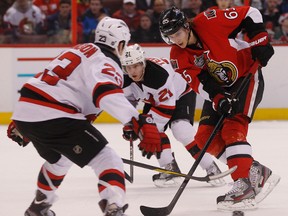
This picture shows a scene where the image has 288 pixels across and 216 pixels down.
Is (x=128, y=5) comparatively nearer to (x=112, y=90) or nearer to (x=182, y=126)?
(x=182, y=126)

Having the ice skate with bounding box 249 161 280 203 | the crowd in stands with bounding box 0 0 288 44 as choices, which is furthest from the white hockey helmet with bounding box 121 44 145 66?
the crowd in stands with bounding box 0 0 288 44

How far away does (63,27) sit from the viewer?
7766mm

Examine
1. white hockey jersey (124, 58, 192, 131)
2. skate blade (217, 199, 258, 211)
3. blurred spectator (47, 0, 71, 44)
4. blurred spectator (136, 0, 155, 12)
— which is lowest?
blurred spectator (47, 0, 71, 44)

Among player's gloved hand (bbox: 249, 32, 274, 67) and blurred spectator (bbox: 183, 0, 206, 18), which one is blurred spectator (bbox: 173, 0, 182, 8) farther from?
player's gloved hand (bbox: 249, 32, 274, 67)

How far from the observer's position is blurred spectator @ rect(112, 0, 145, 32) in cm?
773

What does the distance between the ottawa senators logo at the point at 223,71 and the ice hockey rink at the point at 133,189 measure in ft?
2.04

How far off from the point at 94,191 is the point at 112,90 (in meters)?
1.48

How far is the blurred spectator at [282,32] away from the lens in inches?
303

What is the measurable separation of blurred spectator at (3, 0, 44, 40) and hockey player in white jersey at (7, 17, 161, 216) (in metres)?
4.29

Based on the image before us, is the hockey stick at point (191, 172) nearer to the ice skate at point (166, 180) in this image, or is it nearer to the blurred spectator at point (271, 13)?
the ice skate at point (166, 180)

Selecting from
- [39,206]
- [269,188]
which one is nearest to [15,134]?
[39,206]

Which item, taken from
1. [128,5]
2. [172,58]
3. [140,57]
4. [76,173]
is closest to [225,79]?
[172,58]

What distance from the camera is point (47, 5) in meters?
7.74

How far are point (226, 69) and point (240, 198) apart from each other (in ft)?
2.12
